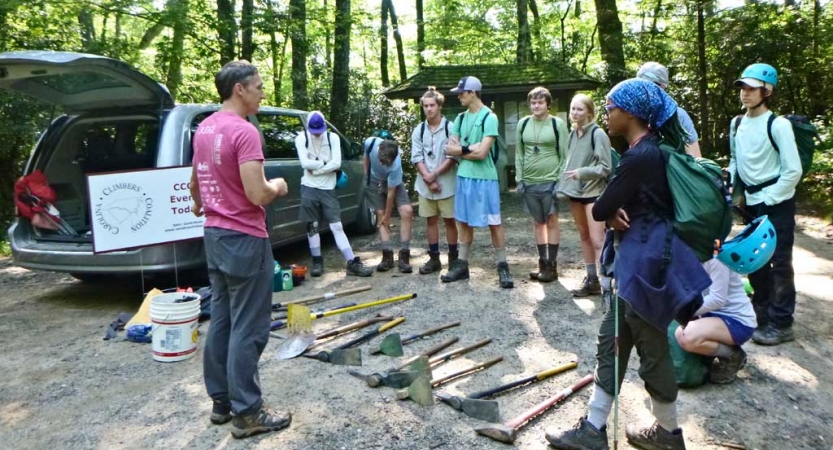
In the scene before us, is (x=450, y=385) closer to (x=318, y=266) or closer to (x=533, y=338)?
(x=533, y=338)

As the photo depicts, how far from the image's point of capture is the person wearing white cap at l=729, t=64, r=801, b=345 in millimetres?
4203

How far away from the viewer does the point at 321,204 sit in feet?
21.9

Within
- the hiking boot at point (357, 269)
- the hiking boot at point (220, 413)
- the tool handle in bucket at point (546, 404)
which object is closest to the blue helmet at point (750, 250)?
the tool handle in bucket at point (546, 404)

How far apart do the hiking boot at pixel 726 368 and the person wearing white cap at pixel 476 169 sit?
8.14 ft

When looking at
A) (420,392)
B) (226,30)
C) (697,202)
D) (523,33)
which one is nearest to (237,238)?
(420,392)

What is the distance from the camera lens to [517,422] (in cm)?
319

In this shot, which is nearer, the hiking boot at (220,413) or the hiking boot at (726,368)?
the hiking boot at (220,413)

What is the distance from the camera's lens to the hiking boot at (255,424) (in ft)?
10.5

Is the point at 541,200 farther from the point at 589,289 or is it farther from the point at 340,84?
the point at 340,84

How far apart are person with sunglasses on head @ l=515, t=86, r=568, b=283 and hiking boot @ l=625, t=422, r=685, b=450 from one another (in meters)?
3.18

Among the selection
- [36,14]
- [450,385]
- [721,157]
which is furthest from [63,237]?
[721,157]

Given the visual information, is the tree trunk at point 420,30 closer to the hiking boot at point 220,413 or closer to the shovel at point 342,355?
the shovel at point 342,355

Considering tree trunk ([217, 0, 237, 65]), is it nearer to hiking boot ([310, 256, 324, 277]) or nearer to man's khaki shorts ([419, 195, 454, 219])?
hiking boot ([310, 256, 324, 277])

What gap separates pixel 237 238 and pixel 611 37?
37.1ft
